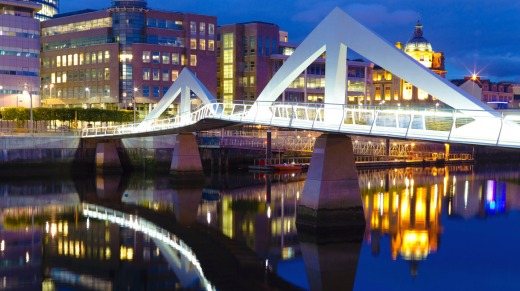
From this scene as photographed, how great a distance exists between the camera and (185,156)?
61.2 m

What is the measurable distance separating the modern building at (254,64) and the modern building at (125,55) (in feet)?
16.8

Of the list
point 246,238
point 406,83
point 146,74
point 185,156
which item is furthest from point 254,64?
point 246,238

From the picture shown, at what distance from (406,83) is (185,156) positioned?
104 metres

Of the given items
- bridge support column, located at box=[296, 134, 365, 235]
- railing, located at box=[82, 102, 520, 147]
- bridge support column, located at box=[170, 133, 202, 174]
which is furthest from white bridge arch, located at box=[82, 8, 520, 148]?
bridge support column, located at box=[170, 133, 202, 174]

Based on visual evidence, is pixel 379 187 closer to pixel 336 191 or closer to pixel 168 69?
pixel 336 191

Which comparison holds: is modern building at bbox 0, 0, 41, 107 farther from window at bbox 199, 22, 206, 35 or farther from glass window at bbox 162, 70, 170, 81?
window at bbox 199, 22, 206, 35

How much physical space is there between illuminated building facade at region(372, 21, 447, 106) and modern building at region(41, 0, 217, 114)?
5712cm

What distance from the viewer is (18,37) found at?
92438 millimetres

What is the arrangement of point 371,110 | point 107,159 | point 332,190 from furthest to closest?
point 107,159 < point 332,190 < point 371,110

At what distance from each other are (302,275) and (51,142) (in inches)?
1772

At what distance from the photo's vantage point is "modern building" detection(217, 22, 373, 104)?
111m

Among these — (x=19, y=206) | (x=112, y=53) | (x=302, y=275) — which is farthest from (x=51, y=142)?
(x=302, y=275)

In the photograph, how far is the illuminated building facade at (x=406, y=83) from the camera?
508ft

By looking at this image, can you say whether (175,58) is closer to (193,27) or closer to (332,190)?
(193,27)
